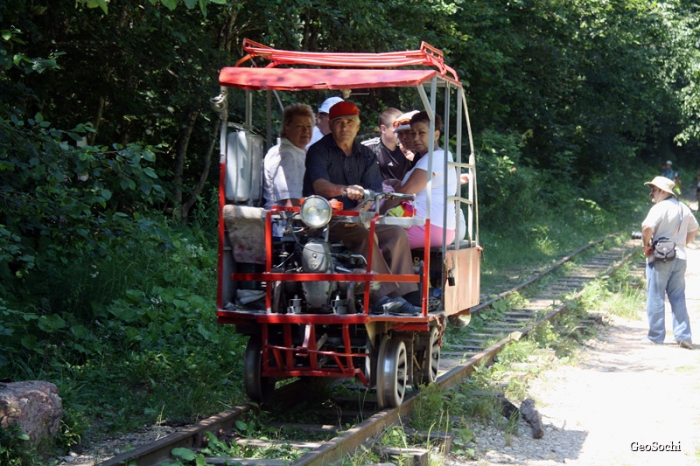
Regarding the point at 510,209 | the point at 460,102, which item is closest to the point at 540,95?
the point at 510,209

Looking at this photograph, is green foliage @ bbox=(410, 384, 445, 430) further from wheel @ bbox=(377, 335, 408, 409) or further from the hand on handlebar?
the hand on handlebar

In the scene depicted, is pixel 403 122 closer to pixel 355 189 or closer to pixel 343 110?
pixel 343 110

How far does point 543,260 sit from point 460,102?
11.2 m

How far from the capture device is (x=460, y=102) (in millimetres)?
7719

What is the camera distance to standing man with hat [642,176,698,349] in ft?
34.8

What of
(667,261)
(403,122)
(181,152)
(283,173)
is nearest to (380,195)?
(283,173)

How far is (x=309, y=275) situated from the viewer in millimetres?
6215

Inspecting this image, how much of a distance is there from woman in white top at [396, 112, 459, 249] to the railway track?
1.30m

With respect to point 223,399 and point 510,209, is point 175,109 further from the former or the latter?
point 510,209

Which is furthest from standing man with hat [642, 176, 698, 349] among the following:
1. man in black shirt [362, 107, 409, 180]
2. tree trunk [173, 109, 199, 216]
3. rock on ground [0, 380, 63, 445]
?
rock on ground [0, 380, 63, 445]

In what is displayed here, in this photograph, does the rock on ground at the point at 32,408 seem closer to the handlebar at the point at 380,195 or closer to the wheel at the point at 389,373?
the wheel at the point at 389,373

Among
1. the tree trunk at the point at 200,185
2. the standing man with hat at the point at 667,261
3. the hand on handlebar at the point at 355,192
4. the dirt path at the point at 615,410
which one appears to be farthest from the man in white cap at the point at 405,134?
the tree trunk at the point at 200,185

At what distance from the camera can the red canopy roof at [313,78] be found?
6.36 meters

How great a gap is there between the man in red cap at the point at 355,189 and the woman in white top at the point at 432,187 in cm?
32
